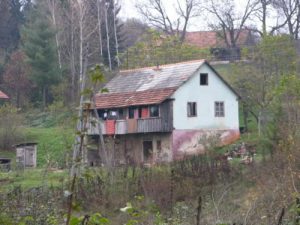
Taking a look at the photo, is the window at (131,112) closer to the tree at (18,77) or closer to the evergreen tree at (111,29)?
the tree at (18,77)

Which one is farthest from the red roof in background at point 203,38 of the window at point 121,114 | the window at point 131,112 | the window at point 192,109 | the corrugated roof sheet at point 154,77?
the window at point 131,112

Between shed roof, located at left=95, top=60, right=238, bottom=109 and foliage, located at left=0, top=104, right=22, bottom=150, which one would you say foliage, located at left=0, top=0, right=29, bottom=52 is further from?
shed roof, located at left=95, top=60, right=238, bottom=109

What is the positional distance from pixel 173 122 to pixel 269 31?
749 inches

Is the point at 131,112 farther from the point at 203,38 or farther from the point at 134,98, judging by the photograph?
the point at 203,38

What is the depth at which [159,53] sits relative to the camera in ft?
158

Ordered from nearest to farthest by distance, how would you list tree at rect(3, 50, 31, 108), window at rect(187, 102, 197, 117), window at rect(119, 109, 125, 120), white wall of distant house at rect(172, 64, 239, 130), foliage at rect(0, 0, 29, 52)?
1. white wall of distant house at rect(172, 64, 239, 130)
2. window at rect(187, 102, 197, 117)
3. window at rect(119, 109, 125, 120)
4. tree at rect(3, 50, 31, 108)
5. foliage at rect(0, 0, 29, 52)

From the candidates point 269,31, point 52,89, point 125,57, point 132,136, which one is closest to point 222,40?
point 269,31

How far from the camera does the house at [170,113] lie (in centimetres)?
3662

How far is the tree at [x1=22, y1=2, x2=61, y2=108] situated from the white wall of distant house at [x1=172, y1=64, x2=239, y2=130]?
44.2 feet

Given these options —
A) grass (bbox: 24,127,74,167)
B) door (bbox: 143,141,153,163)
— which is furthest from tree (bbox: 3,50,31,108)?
door (bbox: 143,141,153,163)

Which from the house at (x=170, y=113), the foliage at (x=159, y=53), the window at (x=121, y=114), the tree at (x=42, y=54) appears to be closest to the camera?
the house at (x=170, y=113)

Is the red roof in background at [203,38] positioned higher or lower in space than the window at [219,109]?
higher

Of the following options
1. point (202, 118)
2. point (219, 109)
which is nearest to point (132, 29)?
point (219, 109)

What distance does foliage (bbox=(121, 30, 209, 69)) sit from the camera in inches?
1896
